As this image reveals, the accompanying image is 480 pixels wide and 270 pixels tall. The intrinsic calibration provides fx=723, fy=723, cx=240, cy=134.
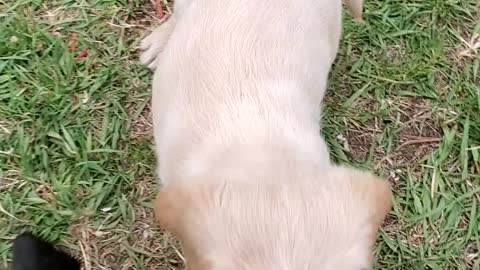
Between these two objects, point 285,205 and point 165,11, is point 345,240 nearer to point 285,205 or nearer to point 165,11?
point 285,205

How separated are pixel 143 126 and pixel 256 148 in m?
1.28

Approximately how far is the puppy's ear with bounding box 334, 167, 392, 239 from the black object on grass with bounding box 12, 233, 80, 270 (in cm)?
113

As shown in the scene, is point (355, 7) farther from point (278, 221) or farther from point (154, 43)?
point (278, 221)

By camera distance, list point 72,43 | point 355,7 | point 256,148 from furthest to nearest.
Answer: point 72,43
point 355,7
point 256,148

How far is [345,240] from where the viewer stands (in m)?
1.86

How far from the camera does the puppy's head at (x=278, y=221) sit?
1.78m

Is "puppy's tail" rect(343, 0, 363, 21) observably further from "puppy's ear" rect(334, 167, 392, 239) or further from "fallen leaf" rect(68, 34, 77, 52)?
"fallen leaf" rect(68, 34, 77, 52)

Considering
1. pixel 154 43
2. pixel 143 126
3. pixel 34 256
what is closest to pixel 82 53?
pixel 154 43

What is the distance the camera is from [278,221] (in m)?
1.81

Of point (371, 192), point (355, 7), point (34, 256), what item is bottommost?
point (34, 256)

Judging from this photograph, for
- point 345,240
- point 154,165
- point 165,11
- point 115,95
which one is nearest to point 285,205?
point 345,240

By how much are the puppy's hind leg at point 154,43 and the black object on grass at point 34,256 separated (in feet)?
3.51

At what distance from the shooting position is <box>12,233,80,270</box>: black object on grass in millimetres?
2527

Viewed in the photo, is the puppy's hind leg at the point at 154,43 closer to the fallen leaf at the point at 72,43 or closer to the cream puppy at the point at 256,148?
the fallen leaf at the point at 72,43
